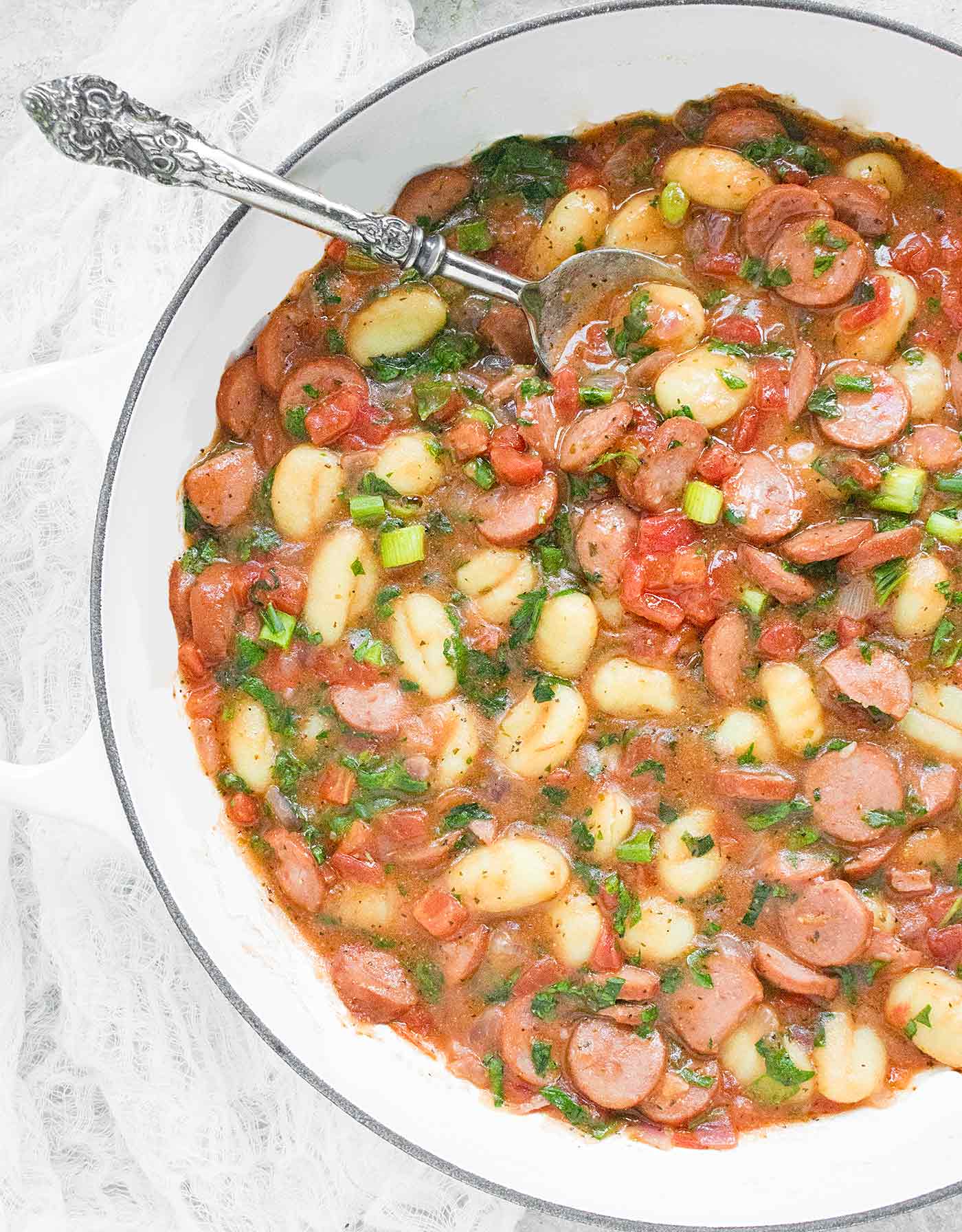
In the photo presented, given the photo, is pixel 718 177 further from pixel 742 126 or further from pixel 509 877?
pixel 509 877

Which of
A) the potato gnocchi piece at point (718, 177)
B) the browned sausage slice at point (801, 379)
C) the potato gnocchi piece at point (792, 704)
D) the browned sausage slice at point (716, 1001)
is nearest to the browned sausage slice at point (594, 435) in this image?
the browned sausage slice at point (801, 379)

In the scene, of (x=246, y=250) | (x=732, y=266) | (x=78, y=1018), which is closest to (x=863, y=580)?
(x=732, y=266)

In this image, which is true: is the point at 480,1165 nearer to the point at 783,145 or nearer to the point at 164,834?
the point at 164,834

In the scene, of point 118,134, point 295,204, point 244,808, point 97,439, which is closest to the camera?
point 118,134

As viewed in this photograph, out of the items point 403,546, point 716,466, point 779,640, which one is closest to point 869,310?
point 716,466

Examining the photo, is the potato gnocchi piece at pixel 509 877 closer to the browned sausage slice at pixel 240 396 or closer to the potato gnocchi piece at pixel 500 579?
the potato gnocchi piece at pixel 500 579
